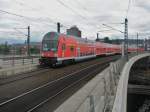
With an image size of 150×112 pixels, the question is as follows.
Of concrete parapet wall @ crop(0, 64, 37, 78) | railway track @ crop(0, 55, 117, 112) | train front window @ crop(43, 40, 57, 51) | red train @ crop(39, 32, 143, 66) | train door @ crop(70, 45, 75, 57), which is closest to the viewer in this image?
railway track @ crop(0, 55, 117, 112)

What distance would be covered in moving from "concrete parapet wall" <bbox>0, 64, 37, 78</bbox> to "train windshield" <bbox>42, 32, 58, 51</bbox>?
2454 millimetres

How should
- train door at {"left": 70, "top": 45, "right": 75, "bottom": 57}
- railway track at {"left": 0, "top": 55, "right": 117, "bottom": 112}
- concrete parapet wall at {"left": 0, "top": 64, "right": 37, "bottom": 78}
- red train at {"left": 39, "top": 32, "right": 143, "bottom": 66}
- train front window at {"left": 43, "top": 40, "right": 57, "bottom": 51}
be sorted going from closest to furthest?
railway track at {"left": 0, "top": 55, "right": 117, "bottom": 112} → concrete parapet wall at {"left": 0, "top": 64, "right": 37, "bottom": 78} → red train at {"left": 39, "top": 32, "right": 143, "bottom": 66} → train front window at {"left": 43, "top": 40, "right": 57, "bottom": 51} → train door at {"left": 70, "top": 45, "right": 75, "bottom": 57}

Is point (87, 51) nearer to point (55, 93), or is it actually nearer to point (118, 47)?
point (55, 93)

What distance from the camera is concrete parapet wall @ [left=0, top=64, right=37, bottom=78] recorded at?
20767 mm

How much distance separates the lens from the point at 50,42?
28.2 metres

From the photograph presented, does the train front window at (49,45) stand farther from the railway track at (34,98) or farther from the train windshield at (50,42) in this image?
the railway track at (34,98)

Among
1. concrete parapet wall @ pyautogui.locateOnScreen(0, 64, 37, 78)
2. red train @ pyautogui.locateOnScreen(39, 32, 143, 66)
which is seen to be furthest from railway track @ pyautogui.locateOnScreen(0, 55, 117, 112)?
red train @ pyautogui.locateOnScreen(39, 32, 143, 66)

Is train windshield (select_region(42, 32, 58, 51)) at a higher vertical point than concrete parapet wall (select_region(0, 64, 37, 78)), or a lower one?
higher

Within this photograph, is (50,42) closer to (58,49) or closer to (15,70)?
(58,49)

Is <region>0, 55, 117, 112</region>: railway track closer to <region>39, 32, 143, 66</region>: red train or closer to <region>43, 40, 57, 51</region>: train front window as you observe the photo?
<region>39, 32, 143, 66</region>: red train

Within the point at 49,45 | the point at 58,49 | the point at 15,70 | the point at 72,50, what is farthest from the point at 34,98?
the point at 72,50

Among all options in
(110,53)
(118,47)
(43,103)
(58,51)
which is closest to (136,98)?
(58,51)

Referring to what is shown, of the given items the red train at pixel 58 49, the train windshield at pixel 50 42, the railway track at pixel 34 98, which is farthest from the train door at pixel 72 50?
the railway track at pixel 34 98

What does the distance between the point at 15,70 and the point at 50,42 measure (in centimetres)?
662
